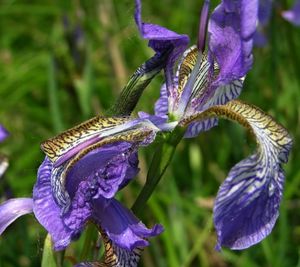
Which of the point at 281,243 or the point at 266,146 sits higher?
the point at 266,146

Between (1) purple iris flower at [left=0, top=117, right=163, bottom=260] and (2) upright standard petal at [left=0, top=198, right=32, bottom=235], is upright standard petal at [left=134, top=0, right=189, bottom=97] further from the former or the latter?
(2) upright standard petal at [left=0, top=198, right=32, bottom=235]

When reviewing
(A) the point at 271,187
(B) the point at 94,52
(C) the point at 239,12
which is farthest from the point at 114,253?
(B) the point at 94,52

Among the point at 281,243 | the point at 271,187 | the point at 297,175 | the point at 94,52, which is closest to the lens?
the point at 271,187

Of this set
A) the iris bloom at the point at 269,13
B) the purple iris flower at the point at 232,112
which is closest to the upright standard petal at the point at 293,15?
the iris bloom at the point at 269,13

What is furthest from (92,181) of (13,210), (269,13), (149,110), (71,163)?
(149,110)

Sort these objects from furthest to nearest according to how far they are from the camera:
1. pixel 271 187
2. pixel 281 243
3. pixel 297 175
→ pixel 297 175 → pixel 281 243 → pixel 271 187

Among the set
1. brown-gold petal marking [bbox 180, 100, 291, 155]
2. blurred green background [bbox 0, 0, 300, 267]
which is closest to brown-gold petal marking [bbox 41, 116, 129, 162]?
brown-gold petal marking [bbox 180, 100, 291, 155]

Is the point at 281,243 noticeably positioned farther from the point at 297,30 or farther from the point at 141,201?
the point at 297,30

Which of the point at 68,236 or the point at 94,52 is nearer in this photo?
the point at 68,236

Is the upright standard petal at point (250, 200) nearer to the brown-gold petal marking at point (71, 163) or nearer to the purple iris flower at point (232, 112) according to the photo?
the purple iris flower at point (232, 112)
